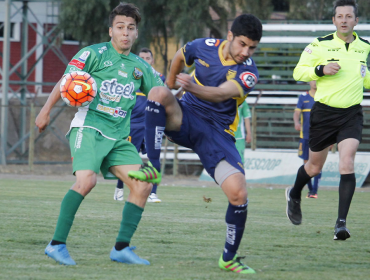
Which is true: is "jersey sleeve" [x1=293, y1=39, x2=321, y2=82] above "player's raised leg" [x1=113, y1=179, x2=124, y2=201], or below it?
above

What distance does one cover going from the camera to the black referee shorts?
21.6ft

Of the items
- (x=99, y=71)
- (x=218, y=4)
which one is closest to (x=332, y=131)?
(x=99, y=71)

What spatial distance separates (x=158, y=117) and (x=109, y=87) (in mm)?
539

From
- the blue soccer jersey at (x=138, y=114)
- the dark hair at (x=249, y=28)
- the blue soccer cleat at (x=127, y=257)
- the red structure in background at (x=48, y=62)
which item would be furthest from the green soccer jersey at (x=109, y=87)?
the red structure in background at (x=48, y=62)

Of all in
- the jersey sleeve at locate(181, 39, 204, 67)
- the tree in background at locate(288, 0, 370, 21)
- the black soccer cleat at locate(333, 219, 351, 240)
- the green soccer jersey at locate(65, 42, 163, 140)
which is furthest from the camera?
the tree in background at locate(288, 0, 370, 21)

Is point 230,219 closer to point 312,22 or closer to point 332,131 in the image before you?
point 332,131

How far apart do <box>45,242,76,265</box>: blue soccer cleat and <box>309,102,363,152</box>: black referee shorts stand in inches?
130

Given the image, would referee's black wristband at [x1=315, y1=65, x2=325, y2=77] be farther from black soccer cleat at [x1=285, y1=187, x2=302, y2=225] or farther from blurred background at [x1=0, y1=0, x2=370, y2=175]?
blurred background at [x1=0, y1=0, x2=370, y2=175]

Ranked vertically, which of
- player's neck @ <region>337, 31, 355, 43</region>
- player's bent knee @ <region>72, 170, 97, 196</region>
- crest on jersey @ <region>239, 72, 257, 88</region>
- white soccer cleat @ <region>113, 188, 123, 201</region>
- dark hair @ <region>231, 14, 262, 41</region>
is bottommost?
white soccer cleat @ <region>113, 188, 123, 201</region>

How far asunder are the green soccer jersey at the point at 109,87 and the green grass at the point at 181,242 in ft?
3.54

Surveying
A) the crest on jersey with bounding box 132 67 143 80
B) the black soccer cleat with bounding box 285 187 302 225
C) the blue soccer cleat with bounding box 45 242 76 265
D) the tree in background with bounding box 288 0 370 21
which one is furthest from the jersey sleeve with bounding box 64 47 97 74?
the tree in background with bounding box 288 0 370 21

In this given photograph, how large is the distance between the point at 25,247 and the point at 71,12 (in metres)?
15.4

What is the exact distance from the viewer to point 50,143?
2341cm

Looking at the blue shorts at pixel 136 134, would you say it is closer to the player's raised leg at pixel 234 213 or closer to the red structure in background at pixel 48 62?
the player's raised leg at pixel 234 213
